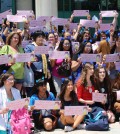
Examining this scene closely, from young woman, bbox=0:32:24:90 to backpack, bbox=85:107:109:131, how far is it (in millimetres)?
1329

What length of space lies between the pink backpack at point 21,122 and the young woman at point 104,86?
4.95 ft

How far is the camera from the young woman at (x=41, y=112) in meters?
6.93

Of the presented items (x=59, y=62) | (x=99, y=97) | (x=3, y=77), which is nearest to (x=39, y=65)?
(x=59, y=62)

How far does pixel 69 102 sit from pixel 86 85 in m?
0.47

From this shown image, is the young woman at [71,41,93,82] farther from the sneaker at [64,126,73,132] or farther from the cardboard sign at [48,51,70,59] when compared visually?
the sneaker at [64,126,73,132]

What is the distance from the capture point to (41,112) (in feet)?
23.0

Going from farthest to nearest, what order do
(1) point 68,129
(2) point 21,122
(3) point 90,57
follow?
(3) point 90,57 < (1) point 68,129 < (2) point 21,122

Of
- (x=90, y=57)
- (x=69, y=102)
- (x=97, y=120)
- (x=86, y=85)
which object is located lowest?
(x=97, y=120)

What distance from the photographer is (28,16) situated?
10156mm

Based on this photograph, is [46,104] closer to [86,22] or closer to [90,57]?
[90,57]

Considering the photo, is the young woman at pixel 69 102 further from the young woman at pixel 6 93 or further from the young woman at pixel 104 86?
the young woman at pixel 6 93

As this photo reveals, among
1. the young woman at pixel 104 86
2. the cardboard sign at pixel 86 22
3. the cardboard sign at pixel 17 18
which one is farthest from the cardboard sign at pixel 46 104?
the cardboard sign at pixel 86 22

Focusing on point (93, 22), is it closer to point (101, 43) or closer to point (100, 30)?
point (100, 30)

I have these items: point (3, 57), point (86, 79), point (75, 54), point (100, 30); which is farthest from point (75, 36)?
point (3, 57)
